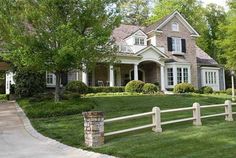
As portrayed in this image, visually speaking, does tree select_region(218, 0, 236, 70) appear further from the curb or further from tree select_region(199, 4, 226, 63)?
tree select_region(199, 4, 226, 63)

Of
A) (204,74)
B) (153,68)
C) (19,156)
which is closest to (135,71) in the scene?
(153,68)

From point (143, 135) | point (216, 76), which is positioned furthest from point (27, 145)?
point (216, 76)

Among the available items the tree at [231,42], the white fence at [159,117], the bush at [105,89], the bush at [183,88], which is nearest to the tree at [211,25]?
the bush at [183,88]

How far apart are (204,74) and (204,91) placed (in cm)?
437

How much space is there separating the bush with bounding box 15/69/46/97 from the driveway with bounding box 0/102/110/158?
26.1 ft

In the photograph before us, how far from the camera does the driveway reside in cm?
Answer: 1048

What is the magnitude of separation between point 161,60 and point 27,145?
23379 millimetres

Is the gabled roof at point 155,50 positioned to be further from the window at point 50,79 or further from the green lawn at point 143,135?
the green lawn at point 143,135

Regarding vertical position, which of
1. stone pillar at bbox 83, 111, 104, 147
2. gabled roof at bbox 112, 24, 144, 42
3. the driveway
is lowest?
the driveway

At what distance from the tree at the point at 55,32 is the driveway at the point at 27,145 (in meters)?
3.38

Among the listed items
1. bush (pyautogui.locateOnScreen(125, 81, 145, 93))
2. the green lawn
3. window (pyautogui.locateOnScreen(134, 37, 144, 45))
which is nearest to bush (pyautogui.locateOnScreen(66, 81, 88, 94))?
bush (pyautogui.locateOnScreen(125, 81, 145, 93))

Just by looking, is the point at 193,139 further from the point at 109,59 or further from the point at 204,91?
the point at 204,91

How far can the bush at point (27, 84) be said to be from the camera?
2509cm

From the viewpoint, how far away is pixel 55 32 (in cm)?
1850
